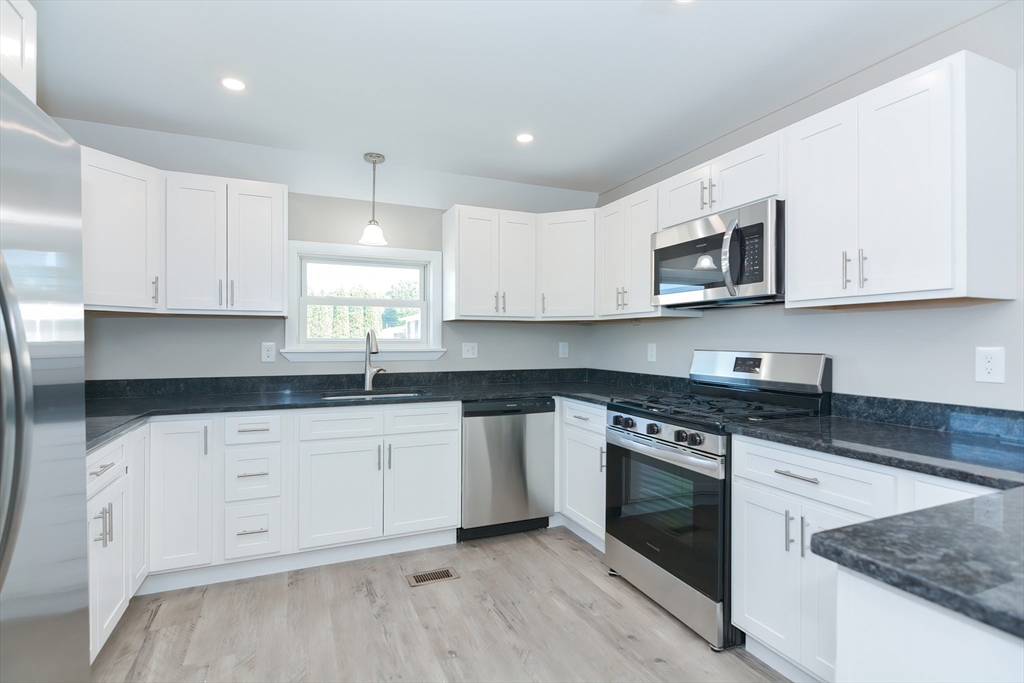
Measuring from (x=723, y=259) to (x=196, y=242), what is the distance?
2.83m

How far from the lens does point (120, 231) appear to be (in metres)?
2.56

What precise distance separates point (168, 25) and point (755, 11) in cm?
228

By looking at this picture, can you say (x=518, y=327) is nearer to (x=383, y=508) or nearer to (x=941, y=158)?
(x=383, y=508)

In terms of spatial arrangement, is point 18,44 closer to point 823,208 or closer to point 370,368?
point 370,368

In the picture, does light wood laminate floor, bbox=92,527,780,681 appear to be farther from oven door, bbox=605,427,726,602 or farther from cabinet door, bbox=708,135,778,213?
cabinet door, bbox=708,135,778,213

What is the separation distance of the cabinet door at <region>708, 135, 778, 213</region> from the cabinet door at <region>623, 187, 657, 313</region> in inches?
18.9

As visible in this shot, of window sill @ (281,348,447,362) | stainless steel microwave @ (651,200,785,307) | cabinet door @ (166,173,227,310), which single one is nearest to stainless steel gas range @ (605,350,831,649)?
stainless steel microwave @ (651,200,785,307)

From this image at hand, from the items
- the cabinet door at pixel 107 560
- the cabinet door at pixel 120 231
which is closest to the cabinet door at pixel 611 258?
the cabinet door at pixel 120 231

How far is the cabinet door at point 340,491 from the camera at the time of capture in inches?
111

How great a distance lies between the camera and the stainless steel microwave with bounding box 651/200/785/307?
225cm

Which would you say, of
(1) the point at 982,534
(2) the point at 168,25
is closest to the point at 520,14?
(2) the point at 168,25

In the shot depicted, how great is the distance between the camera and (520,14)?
1918mm

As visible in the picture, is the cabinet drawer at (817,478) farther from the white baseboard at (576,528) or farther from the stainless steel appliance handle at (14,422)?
the stainless steel appliance handle at (14,422)

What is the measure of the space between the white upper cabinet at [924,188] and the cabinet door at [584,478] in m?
1.54
